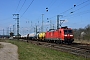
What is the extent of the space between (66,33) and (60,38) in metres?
2.12

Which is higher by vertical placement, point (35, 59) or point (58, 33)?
point (58, 33)

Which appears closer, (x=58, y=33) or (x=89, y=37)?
(x=58, y=33)

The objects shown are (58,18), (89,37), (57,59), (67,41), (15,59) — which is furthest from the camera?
(58,18)

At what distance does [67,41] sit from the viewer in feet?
144

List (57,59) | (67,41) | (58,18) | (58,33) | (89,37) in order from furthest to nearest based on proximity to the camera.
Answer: (58,18), (89,37), (58,33), (67,41), (57,59)

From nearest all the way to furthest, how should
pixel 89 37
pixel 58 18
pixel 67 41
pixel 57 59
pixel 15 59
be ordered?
pixel 57 59, pixel 15 59, pixel 67 41, pixel 89 37, pixel 58 18

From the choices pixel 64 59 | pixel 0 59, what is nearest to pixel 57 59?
pixel 64 59

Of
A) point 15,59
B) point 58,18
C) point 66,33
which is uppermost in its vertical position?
point 58,18

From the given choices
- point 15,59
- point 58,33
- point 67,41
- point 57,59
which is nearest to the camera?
point 57,59

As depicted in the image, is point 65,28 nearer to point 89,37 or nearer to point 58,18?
point 89,37

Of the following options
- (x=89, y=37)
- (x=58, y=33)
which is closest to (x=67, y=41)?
(x=58, y=33)

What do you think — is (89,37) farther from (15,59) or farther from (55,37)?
(15,59)

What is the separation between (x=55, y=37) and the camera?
50.2 metres

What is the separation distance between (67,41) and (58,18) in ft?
96.0
